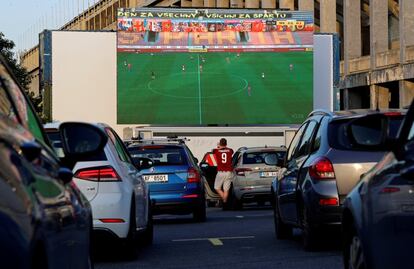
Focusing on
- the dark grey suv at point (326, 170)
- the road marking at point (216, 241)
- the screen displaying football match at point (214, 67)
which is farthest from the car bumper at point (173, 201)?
the screen displaying football match at point (214, 67)

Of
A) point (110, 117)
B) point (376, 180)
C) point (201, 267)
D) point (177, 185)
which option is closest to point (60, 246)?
point (376, 180)

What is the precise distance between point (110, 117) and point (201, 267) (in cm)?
3103

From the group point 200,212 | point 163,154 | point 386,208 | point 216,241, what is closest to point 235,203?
point 200,212

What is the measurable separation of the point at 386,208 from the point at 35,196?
7.78ft

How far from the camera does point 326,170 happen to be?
11852 mm

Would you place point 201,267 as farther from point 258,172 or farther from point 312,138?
point 258,172

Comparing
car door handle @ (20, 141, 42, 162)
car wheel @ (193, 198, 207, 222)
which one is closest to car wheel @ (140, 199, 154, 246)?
car wheel @ (193, 198, 207, 222)

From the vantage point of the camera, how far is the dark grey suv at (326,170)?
1179cm

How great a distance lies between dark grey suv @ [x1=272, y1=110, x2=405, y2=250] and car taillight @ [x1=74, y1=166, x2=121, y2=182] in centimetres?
215

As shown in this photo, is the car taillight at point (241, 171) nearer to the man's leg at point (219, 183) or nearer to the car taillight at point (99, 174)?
the man's leg at point (219, 183)

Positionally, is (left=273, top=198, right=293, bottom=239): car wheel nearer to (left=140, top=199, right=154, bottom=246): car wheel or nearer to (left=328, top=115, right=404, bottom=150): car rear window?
(left=140, top=199, right=154, bottom=246): car wheel

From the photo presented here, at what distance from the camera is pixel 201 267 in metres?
11.3

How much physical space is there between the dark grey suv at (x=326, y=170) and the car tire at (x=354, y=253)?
3824 mm

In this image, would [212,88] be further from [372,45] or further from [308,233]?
[308,233]
